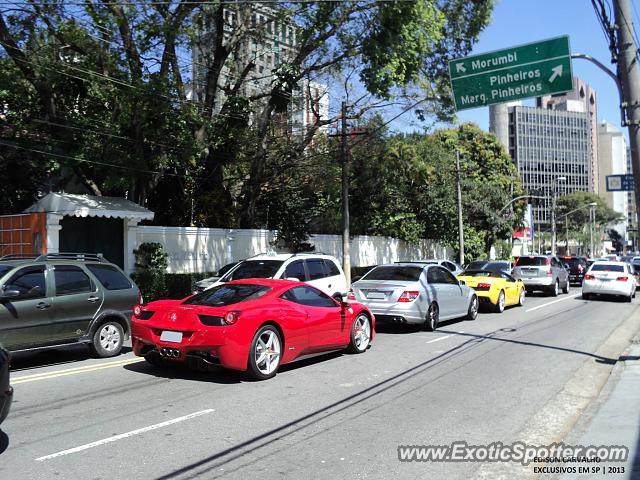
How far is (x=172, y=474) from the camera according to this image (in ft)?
15.2

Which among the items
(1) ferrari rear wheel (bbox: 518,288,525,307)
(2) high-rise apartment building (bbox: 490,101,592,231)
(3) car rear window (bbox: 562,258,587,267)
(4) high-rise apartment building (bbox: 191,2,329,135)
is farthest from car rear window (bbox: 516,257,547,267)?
(2) high-rise apartment building (bbox: 490,101,592,231)

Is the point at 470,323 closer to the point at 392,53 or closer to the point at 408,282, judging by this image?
the point at 408,282

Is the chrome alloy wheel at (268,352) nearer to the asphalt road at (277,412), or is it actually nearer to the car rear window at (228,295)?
the asphalt road at (277,412)

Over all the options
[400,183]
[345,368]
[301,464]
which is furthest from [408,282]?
[400,183]

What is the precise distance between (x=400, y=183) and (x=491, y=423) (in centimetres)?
2689

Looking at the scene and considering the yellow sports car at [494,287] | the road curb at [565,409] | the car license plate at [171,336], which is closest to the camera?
the road curb at [565,409]

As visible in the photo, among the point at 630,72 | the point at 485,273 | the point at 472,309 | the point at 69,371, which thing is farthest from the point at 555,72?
the point at 69,371

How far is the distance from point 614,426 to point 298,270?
8.10 meters

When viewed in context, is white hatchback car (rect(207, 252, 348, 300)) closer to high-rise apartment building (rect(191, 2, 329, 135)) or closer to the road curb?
the road curb

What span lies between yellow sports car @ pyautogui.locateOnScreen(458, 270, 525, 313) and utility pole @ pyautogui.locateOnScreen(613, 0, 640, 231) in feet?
27.9

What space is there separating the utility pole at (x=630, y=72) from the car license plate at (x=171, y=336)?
298 inches

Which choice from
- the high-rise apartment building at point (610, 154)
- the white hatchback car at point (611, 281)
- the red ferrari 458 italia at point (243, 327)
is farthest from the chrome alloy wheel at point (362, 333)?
the high-rise apartment building at point (610, 154)

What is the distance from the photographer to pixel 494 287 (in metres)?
18.0

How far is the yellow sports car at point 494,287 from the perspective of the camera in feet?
58.8
